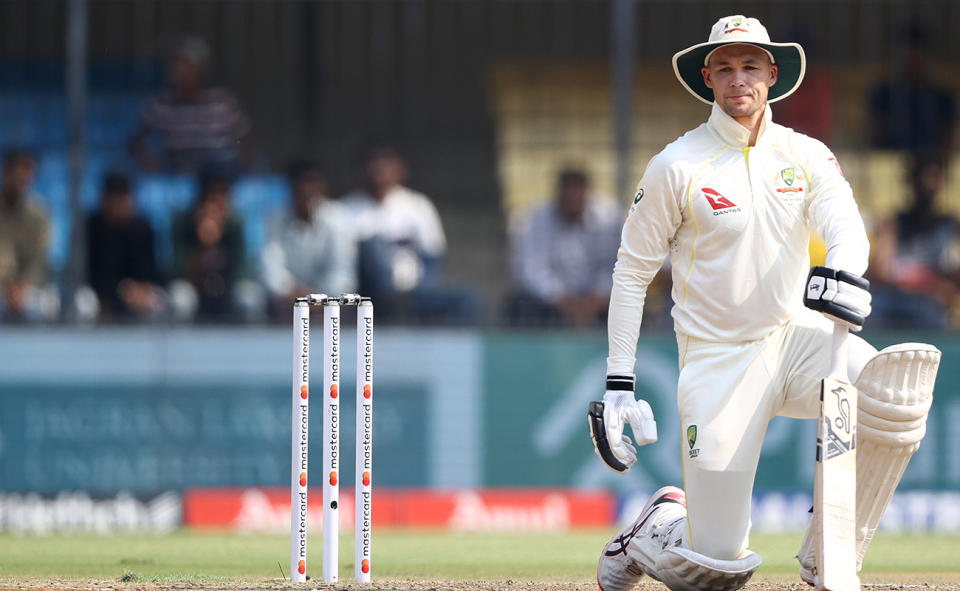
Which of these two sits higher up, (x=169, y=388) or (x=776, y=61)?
(x=776, y=61)

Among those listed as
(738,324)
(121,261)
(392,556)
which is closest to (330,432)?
(738,324)

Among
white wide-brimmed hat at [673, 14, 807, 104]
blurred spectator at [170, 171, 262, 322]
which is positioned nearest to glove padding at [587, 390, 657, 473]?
white wide-brimmed hat at [673, 14, 807, 104]

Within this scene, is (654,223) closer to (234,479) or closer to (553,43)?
(234,479)

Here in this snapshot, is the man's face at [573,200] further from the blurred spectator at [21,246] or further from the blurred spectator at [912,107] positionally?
the blurred spectator at [21,246]

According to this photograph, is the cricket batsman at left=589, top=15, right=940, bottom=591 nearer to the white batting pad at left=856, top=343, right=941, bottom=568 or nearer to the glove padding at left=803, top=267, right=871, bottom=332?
the white batting pad at left=856, top=343, right=941, bottom=568

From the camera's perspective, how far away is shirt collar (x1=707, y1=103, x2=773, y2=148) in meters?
5.86

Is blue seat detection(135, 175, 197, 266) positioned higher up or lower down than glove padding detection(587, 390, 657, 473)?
higher up

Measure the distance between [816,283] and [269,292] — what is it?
22.0ft

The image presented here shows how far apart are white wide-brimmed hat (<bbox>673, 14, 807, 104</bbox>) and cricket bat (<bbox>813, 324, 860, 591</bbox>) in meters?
1.10

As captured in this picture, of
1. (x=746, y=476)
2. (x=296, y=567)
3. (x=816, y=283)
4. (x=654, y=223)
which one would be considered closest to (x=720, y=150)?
(x=654, y=223)

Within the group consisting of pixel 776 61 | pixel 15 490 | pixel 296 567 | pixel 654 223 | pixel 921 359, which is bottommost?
pixel 15 490

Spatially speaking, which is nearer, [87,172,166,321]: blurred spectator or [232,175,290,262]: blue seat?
[87,172,166,321]: blurred spectator

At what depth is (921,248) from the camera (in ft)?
39.8

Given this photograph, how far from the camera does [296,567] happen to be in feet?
19.5
